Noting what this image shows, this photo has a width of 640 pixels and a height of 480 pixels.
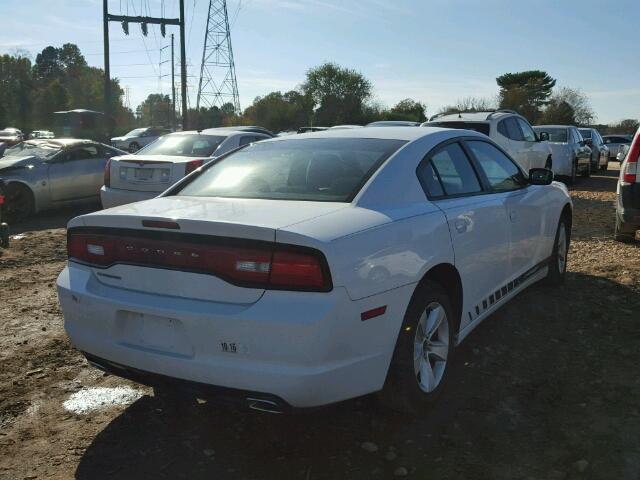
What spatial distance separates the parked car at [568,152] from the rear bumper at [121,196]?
31.1 feet

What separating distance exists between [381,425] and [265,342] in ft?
3.47

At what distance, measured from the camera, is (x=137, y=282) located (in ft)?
9.68

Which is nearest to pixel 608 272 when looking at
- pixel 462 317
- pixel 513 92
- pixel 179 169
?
pixel 462 317

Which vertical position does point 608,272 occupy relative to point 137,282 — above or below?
below

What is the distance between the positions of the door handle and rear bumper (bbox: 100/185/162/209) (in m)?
5.87

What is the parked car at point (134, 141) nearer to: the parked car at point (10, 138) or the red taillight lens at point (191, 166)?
the parked car at point (10, 138)

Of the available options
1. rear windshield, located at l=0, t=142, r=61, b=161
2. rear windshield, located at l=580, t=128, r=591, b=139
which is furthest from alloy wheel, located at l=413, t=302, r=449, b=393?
rear windshield, located at l=580, t=128, r=591, b=139

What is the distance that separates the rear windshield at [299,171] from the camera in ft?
11.3

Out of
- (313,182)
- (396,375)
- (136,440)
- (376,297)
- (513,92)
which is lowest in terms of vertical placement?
(136,440)

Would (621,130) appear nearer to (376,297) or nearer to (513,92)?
(513,92)

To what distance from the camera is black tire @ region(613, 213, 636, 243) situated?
7.40m

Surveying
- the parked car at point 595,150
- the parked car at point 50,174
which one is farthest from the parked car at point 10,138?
the parked car at point 595,150

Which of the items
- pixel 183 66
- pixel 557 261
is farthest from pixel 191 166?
pixel 183 66

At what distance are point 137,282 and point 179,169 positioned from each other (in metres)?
5.99
